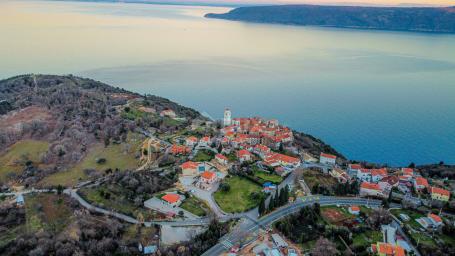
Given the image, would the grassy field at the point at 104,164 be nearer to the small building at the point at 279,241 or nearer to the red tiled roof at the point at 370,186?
the small building at the point at 279,241

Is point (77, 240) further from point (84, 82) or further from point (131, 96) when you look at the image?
point (84, 82)

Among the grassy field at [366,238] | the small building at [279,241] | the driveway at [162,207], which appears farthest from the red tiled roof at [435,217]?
the driveway at [162,207]

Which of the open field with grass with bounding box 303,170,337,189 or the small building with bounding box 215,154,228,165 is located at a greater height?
the small building with bounding box 215,154,228,165

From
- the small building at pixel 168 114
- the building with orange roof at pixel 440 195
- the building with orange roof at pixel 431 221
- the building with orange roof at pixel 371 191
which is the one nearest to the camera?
the building with orange roof at pixel 431 221

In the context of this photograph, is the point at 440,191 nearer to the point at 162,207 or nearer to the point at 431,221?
the point at 431,221

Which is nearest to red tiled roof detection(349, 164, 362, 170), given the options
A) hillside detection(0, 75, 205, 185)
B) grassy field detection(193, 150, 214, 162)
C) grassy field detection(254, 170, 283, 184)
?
grassy field detection(254, 170, 283, 184)

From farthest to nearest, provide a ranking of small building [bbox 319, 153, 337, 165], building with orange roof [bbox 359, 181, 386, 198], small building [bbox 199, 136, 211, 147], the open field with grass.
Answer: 1. small building [bbox 199, 136, 211, 147]
2. small building [bbox 319, 153, 337, 165]
3. the open field with grass
4. building with orange roof [bbox 359, 181, 386, 198]

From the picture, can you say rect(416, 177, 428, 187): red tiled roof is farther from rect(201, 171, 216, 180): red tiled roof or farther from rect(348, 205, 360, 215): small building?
rect(201, 171, 216, 180): red tiled roof
